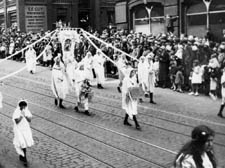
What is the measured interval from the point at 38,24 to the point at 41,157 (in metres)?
29.7

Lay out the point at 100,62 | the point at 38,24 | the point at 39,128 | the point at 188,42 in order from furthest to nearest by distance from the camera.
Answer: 1. the point at 38,24
2. the point at 100,62
3. the point at 188,42
4. the point at 39,128

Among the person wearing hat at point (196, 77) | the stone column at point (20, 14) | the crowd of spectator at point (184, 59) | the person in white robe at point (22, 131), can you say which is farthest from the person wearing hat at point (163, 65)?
the stone column at point (20, 14)

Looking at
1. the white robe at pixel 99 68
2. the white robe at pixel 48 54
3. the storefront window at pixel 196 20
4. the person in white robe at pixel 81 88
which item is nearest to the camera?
the person in white robe at pixel 81 88

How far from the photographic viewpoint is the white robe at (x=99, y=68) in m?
20.1

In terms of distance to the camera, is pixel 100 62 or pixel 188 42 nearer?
pixel 188 42

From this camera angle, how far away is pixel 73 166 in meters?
9.05

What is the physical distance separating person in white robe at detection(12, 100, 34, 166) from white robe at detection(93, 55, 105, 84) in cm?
1039

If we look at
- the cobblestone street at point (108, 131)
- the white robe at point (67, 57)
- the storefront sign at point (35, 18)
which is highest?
the storefront sign at point (35, 18)

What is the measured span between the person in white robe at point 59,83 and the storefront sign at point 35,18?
74.7 feet

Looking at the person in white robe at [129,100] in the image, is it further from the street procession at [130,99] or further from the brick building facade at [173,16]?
the brick building facade at [173,16]

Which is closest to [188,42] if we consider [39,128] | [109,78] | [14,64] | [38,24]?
[109,78]

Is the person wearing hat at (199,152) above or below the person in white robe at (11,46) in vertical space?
below

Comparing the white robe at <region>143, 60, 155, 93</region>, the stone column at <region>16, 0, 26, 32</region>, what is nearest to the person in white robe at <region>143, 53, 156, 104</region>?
the white robe at <region>143, 60, 155, 93</region>

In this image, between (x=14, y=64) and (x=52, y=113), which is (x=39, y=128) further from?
(x=14, y=64)
